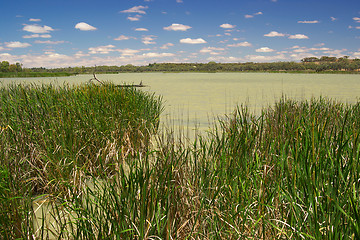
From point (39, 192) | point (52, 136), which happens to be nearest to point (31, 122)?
point (52, 136)

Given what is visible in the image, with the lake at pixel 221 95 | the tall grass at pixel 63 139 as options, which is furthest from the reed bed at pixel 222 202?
the lake at pixel 221 95

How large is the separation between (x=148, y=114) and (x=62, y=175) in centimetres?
257

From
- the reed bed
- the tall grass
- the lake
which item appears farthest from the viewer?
the lake

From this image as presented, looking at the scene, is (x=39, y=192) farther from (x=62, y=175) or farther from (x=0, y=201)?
(x=0, y=201)

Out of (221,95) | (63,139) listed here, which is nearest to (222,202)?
(63,139)

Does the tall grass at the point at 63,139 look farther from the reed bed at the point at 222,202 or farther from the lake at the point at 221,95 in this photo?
the lake at the point at 221,95

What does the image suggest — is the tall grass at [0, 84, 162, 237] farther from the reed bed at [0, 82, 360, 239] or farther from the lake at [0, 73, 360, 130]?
the lake at [0, 73, 360, 130]

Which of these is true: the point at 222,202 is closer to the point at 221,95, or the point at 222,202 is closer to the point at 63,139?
the point at 63,139

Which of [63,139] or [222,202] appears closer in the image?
[222,202]

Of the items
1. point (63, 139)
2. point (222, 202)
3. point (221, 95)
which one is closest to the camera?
point (222, 202)

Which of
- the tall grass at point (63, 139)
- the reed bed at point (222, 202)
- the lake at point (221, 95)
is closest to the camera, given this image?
the reed bed at point (222, 202)

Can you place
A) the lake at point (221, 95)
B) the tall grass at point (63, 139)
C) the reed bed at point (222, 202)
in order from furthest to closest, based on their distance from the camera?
the lake at point (221, 95)
the tall grass at point (63, 139)
the reed bed at point (222, 202)

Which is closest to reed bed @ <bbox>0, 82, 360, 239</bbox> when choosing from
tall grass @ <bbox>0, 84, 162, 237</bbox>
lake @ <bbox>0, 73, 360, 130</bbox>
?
tall grass @ <bbox>0, 84, 162, 237</bbox>

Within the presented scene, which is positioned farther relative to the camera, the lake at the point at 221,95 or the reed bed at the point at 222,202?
the lake at the point at 221,95
